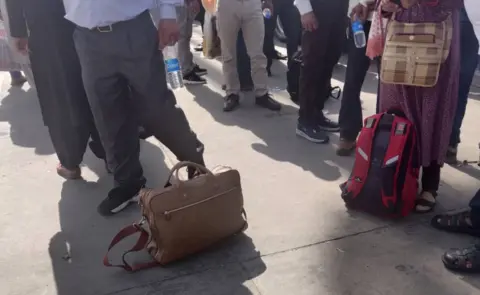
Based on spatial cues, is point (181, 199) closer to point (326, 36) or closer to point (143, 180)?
point (143, 180)

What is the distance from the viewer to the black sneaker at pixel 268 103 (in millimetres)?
5047

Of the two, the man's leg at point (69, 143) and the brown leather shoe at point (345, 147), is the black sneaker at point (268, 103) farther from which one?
the man's leg at point (69, 143)

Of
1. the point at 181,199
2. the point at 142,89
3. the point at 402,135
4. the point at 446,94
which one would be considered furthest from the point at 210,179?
the point at 446,94

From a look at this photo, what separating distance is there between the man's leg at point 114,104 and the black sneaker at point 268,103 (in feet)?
6.58

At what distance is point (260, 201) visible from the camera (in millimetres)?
3316

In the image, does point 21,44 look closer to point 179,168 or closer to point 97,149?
point 97,149

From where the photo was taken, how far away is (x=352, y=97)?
3.80 m

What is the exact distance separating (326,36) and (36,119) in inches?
108

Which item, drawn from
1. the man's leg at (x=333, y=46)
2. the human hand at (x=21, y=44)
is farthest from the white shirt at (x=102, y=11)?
the man's leg at (x=333, y=46)

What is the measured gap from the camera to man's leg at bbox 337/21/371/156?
365 cm

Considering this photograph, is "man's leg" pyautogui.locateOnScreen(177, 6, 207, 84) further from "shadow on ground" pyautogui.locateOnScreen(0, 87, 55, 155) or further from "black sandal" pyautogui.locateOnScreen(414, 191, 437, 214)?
"black sandal" pyautogui.locateOnScreen(414, 191, 437, 214)

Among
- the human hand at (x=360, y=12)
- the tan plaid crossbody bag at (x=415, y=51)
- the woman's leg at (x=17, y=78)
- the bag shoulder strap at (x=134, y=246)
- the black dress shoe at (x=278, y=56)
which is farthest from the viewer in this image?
the black dress shoe at (x=278, y=56)

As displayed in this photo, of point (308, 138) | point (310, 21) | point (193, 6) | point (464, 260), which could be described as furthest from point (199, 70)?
point (464, 260)

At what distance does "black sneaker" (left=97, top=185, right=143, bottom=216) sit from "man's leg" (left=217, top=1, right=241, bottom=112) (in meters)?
1.99
